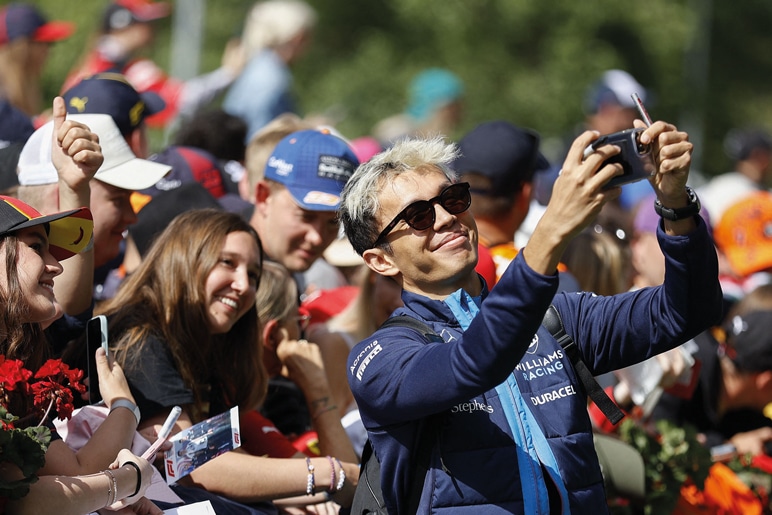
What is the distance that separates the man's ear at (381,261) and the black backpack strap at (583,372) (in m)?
0.51

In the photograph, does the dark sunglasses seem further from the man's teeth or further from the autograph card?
the man's teeth

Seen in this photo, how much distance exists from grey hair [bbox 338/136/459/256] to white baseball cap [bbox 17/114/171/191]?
4.51 feet

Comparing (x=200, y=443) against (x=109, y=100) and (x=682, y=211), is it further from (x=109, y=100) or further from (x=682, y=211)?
(x=109, y=100)

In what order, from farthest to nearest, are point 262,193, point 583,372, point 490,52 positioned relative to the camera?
point 490,52
point 262,193
point 583,372

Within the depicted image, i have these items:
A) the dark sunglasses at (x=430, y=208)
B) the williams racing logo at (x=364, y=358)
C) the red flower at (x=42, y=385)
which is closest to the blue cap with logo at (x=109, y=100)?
the red flower at (x=42, y=385)

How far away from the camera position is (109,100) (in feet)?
17.5

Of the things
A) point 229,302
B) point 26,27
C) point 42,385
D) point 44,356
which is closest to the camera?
point 42,385

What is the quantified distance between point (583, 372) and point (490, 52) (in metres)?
A: 23.3

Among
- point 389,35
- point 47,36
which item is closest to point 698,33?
point 389,35

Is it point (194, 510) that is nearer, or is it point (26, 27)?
point (194, 510)

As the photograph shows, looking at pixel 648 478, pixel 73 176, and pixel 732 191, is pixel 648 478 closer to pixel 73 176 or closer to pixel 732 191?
pixel 73 176

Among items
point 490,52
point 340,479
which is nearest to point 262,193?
point 340,479

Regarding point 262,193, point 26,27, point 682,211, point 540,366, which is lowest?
point 26,27

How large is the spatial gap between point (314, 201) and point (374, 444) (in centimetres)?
228
